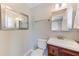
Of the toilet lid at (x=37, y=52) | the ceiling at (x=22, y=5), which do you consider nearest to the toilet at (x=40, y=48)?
the toilet lid at (x=37, y=52)

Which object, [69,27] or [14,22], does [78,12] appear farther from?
[14,22]

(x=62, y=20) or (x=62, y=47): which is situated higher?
(x=62, y=20)

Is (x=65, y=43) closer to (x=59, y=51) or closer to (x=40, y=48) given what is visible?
(x=59, y=51)

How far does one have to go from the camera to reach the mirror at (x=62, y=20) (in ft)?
3.79

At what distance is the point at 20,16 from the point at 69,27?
0.58m

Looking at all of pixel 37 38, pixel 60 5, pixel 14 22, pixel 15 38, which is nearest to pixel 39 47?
pixel 37 38

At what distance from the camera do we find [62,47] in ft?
3.75

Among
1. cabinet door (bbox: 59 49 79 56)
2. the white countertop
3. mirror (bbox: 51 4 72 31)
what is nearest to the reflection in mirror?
mirror (bbox: 51 4 72 31)

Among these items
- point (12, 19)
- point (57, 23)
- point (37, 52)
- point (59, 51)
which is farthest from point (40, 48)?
point (12, 19)

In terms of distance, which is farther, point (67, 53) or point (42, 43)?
point (42, 43)

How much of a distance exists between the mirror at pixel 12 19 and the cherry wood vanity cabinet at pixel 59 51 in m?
0.40

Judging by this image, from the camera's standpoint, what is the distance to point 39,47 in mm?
1242

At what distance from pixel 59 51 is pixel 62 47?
58 mm

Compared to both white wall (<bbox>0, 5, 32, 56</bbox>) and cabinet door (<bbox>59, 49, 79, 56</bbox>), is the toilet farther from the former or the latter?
cabinet door (<bbox>59, 49, 79, 56</bbox>)
